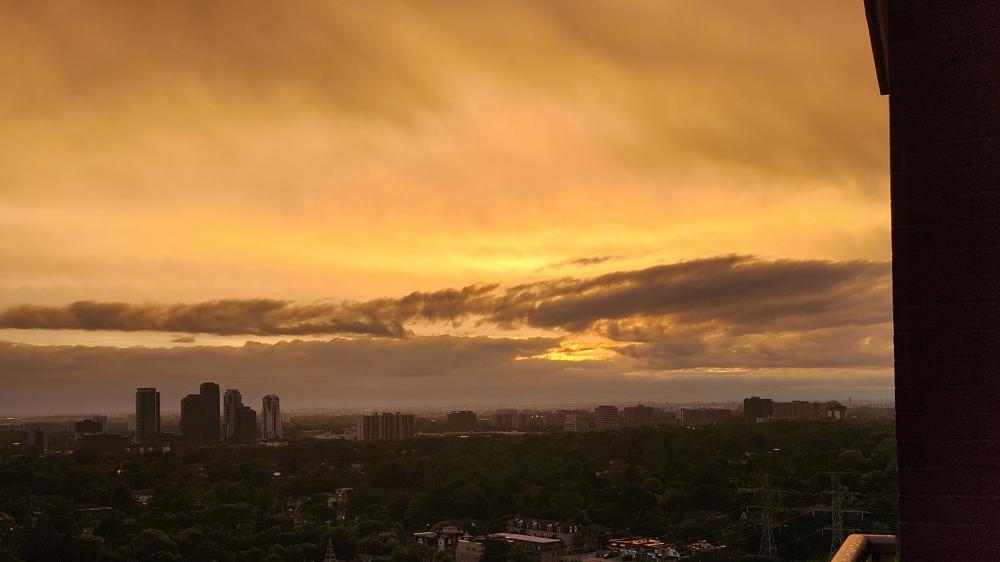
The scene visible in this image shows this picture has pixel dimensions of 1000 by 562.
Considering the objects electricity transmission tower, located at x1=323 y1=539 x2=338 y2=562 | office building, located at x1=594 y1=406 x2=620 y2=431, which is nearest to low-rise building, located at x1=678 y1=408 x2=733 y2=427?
office building, located at x1=594 y1=406 x2=620 y2=431

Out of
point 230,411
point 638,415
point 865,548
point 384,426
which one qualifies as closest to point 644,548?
point 865,548

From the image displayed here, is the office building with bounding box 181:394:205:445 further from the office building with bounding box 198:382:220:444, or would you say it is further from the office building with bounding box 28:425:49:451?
the office building with bounding box 28:425:49:451

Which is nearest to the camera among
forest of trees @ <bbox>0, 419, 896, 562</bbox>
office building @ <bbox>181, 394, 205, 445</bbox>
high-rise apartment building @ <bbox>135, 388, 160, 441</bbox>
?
forest of trees @ <bbox>0, 419, 896, 562</bbox>

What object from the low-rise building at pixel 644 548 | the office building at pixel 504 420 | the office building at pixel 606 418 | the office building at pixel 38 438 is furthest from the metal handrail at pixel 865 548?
the office building at pixel 504 420

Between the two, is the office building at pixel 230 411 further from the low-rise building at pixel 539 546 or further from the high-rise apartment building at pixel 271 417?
the low-rise building at pixel 539 546

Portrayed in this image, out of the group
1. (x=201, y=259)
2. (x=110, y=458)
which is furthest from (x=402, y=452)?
(x=201, y=259)

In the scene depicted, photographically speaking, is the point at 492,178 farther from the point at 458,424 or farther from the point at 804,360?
the point at 458,424

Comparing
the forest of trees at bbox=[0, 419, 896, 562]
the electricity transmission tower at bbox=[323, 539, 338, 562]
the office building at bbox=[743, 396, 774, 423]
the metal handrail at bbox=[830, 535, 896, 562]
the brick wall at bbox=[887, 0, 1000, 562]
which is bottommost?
the electricity transmission tower at bbox=[323, 539, 338, 562]
